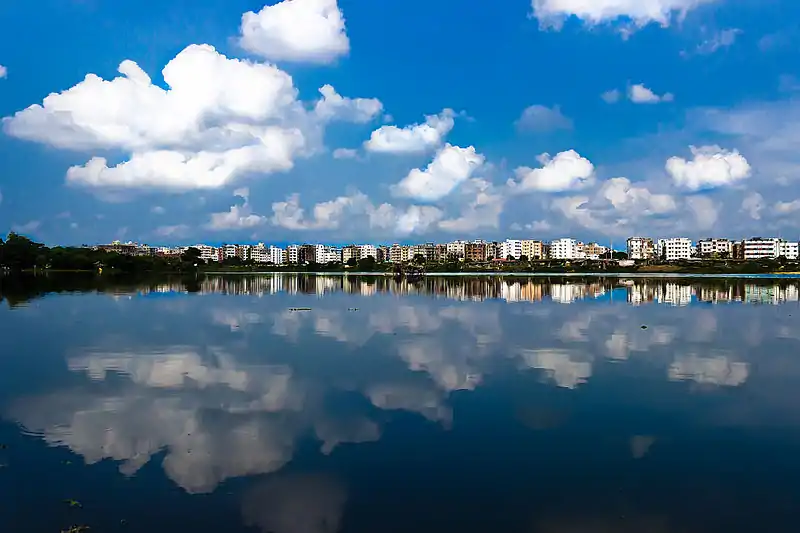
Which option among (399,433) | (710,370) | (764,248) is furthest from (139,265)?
(764,248)

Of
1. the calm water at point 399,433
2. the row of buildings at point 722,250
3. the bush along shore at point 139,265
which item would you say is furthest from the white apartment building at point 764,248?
the calm water at point 399,433

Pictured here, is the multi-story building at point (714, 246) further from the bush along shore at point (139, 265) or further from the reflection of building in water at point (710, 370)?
the reflection of building in water at point (710, 370)

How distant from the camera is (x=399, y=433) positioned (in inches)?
434

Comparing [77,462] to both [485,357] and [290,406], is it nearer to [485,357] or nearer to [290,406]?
[290,406]

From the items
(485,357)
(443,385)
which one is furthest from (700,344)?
(443,385)

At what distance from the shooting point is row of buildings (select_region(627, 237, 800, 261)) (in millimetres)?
173125

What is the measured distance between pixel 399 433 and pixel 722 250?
202m

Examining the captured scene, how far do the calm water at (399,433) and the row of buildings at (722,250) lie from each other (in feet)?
548

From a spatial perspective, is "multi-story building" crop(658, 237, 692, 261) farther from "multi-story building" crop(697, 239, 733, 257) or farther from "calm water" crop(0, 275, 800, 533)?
"calm water" crop(0, 275, 800, 533)

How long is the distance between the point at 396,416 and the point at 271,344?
10.3m

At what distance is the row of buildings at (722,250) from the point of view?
173125 mm

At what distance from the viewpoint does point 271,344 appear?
70.5ft

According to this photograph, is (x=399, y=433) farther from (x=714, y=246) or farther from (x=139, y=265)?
(x=714, y=246)

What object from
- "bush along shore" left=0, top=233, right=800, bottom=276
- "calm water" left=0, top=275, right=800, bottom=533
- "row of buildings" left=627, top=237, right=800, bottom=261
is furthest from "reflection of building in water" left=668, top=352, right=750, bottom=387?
"row of buildings" left=627, top=237, right=800, bottom=261
